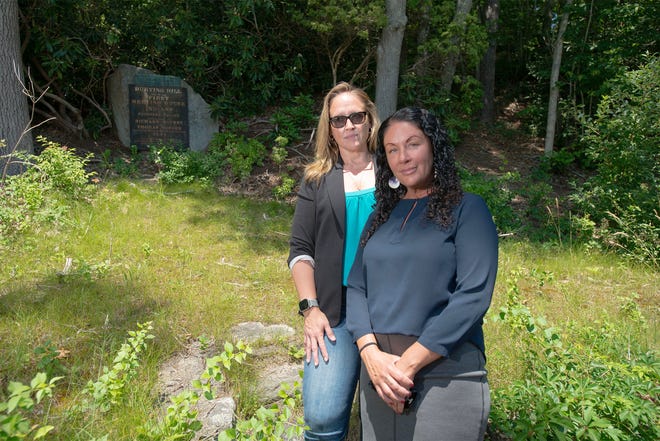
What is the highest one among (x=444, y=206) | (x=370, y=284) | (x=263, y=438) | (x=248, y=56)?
(x=248, y=56)

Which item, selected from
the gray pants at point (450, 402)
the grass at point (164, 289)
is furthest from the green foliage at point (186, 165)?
the gray pants at point (450, 402)

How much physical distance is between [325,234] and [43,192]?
4.76 metres

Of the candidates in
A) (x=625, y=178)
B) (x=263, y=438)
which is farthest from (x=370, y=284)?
(x=625, y=178)

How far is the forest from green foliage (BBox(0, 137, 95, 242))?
0.03 m

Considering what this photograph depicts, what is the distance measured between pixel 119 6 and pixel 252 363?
343 inches

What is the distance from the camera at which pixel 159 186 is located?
7602 millimetres

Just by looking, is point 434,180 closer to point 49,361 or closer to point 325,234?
point 325,234

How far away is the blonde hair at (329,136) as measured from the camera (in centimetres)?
279

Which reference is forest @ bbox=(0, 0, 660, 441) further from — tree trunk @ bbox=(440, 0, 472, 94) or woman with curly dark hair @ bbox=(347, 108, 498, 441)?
woman with curly dark hair @ bbox=(347, 108, 498, 441)

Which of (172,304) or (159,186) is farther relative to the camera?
(159,186)

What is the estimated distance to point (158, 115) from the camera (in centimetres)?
922

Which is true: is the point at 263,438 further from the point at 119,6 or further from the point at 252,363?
the point at 119,6

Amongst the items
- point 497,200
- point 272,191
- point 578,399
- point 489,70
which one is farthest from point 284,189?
point 489,70

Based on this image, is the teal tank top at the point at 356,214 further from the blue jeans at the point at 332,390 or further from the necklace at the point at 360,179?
the blue jeans at the point at 332,390
